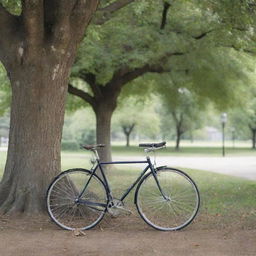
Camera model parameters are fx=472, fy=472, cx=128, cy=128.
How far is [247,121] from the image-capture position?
170ft

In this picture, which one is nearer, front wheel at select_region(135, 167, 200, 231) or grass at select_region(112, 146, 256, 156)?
front wheel at select_region(135, 167, 200, 231)

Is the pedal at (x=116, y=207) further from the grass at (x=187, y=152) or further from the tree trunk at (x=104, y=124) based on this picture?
the grass at (x=187, y=152)

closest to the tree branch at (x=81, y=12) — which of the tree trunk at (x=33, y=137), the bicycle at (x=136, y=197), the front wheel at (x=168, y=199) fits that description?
the tree trunk at (x=33, y=137)

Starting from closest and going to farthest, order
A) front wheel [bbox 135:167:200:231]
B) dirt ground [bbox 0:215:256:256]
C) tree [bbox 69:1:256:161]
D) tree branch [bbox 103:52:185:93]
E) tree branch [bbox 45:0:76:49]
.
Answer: dirt ground [bbox 0:215:256:256], front wheel [bbox 135:167:200:231], tree branch [bbox 45:0:76:49], tree [bbox 69:1:256:161], tree branch [bbox 103:52:185:93]

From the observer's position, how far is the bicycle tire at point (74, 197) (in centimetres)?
605

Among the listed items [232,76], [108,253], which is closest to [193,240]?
[108,253]

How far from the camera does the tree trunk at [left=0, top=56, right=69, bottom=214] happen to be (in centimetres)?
648

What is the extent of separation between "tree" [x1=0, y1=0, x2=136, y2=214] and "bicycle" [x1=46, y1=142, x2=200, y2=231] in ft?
1.50

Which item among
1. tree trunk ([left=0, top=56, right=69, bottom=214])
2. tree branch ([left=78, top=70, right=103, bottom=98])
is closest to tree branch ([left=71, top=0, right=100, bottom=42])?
tree trunk ([left=0, top=56, right=69, bottom=214])

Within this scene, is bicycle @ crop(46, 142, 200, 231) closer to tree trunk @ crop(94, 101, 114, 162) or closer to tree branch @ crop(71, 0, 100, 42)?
tree branch @ crop(71, 0, 100, 42)

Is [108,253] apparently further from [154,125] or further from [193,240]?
[154,125]

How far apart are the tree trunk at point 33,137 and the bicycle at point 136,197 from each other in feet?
1.48

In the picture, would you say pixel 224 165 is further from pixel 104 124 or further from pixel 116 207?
pixel 116 207

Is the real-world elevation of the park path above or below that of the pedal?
below
